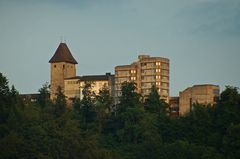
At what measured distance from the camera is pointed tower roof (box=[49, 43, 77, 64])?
119 meters

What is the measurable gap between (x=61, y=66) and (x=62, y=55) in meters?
2.41

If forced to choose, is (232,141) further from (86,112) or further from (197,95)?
(197,95)

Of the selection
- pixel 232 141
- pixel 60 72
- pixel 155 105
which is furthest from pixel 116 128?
pixel 60 72

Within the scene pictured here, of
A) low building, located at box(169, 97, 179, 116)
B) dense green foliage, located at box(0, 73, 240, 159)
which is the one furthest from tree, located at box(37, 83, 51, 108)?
low building, located at box(169, 97, 179, 116)

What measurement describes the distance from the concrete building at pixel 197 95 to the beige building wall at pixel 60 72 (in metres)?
21.8

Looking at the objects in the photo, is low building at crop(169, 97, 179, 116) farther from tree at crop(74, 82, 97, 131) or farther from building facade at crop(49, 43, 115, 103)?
tree at crop(74, 82, 97, 131)

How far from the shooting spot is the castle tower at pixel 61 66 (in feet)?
384

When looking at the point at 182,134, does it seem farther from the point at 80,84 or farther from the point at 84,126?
the point at 80,84

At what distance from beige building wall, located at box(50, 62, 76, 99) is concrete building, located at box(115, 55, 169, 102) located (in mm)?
12488

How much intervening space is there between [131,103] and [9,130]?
18239 millimetres

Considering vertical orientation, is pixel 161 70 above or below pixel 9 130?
above

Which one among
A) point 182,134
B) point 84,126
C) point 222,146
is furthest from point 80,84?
point 222,146

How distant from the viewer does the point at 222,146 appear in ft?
258

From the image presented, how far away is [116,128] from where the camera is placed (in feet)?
299
